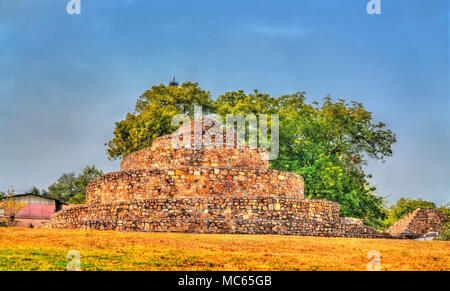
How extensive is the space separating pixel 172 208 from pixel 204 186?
2.77m

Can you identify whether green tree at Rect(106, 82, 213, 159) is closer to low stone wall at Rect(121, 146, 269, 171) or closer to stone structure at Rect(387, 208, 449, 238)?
low stone wall at Rect(121, 146, 269, 171)

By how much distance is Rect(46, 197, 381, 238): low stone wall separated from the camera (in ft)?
62.0

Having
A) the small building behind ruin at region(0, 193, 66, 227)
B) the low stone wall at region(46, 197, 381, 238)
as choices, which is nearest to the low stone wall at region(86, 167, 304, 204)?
the low stone wall at region(46, 197, 381, 238)

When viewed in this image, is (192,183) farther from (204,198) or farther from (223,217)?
(223,217)

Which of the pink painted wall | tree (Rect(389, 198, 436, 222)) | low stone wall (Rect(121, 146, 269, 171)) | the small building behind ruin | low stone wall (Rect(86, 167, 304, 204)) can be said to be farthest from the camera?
tree (Rect(389, 198, 436, 222))

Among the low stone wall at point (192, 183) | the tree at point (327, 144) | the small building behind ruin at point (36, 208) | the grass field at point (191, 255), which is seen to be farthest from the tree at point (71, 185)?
the grass field at point (191, 255)

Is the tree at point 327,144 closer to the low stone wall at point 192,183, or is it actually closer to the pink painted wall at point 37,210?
the low stone wall at point 192,183

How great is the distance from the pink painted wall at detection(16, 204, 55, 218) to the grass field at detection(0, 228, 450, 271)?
2537 centimetres

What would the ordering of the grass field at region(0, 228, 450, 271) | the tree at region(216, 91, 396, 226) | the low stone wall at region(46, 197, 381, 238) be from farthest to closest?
the tree at region(216, 91, 396, 226) → the low stone wall at region(46, 197, 381, 238) → the grass field at region(0, 228, 450, 271)

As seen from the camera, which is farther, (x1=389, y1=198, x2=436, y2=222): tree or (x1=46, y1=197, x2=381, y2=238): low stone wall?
(x1=389, y1=198, x2=436, y2=222): tree

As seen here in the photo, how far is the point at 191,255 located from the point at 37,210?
31.8m

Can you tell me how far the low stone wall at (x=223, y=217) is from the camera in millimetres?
18906

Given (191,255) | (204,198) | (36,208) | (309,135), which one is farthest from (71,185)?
(191,255)
